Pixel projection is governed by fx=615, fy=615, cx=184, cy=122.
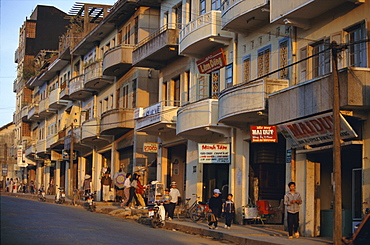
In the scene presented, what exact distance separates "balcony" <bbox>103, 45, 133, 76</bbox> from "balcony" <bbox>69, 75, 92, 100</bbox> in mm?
6933

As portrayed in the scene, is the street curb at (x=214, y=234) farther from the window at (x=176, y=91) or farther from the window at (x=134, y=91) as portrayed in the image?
the window at (x=134, y=91)

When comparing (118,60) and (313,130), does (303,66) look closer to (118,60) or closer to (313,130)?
(313,130)

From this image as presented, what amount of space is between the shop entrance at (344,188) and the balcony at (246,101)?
2.59 m

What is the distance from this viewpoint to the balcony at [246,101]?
21219 millimetres

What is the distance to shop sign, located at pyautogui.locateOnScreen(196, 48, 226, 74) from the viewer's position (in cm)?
2606

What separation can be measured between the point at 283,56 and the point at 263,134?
3001 millimetres

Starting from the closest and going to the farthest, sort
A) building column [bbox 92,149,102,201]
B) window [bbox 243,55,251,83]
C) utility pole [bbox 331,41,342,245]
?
utility pole [bbox 331,41,342,245], window [bbox 243,55,251,83], building column [bbox 92,149,102,201]

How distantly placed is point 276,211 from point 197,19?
28.7ft

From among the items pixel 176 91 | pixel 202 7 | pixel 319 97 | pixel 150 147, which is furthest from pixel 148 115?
pixel 319 97

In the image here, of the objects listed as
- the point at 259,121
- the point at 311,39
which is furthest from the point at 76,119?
the point at 311,39

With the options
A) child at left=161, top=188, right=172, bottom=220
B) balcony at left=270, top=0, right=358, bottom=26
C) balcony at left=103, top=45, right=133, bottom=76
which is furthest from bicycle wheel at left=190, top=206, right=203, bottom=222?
balcony at left=103, top=45, right=133, bottom=76

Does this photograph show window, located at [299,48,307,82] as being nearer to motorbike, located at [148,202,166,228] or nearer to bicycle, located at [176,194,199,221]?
motorbike, located at [148,202,166,228]

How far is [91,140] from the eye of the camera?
43.5 m

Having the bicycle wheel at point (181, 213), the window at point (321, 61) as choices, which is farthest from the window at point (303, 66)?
the bicycle wheel at point (181, 213)
